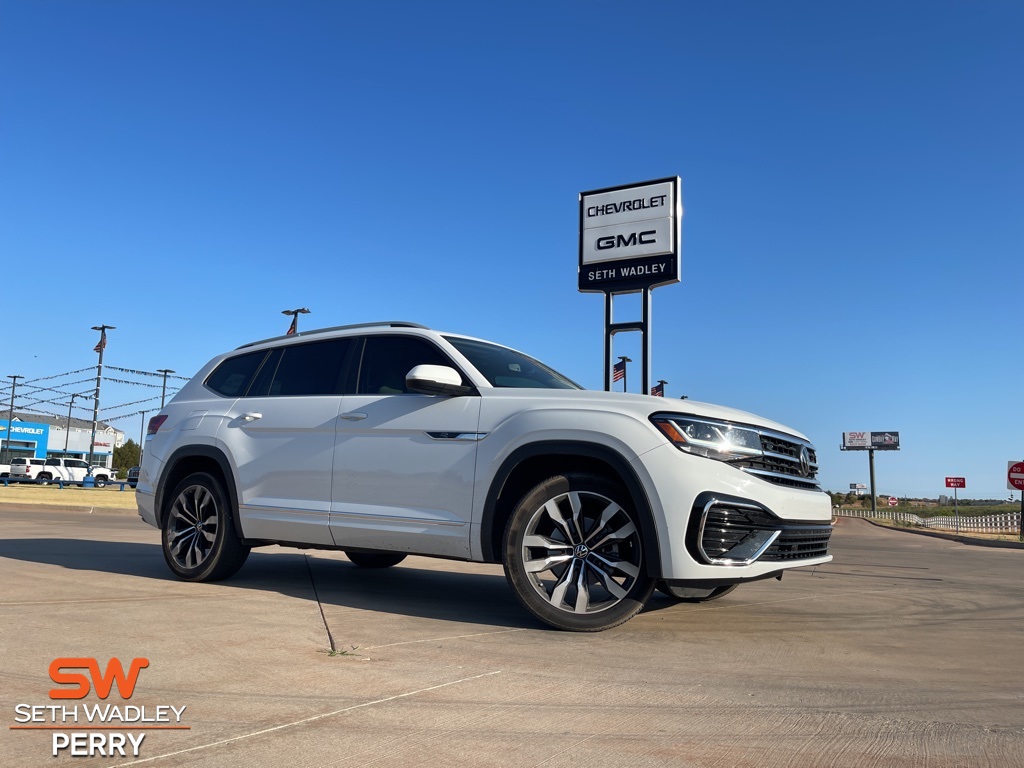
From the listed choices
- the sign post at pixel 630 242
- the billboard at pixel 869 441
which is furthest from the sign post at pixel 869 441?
the sign post at pixel 630 242

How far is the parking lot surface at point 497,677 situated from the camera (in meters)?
2.52

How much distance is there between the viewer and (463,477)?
4980 mm

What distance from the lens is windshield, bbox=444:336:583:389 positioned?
17.9 feet

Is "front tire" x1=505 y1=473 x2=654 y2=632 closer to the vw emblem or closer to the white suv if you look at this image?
the white suv

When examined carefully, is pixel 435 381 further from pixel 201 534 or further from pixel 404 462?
pixel 201 534

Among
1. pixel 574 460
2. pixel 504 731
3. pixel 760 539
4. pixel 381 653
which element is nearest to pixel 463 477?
pixel 574 460

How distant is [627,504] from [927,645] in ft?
6.23

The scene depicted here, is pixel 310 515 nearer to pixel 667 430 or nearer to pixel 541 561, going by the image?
pixel 541 561

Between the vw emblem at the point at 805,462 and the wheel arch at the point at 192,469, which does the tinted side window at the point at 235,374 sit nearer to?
the wheel arch at the point at 192,469

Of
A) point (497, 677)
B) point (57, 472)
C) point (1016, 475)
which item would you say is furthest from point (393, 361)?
point (57, 472)

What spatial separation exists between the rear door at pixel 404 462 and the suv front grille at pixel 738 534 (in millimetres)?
1419

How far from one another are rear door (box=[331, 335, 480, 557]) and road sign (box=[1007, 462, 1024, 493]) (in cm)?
2786

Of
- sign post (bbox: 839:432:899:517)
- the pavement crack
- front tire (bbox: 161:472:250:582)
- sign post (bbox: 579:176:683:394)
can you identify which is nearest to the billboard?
sign post (bbox: 839:432:899:517)

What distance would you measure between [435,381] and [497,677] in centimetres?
207
